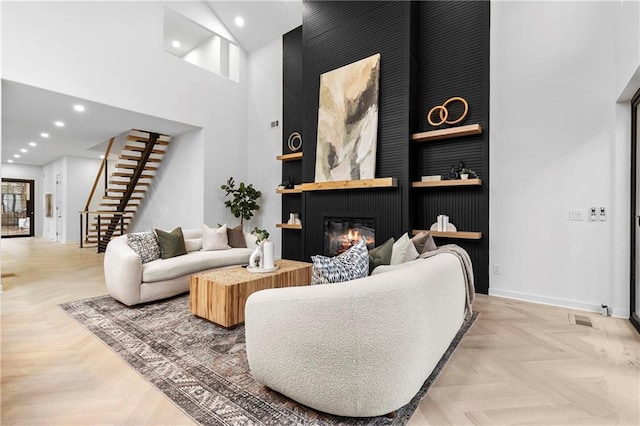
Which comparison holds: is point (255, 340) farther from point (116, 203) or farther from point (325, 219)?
point (116, 203)

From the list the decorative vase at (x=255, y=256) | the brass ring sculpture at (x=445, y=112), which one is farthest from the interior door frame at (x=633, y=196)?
the decorative vase at (x=255, y=256)

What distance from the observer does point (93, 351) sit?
2330 mm

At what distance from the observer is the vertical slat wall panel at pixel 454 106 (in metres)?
3.93

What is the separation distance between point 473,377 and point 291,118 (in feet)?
16.8

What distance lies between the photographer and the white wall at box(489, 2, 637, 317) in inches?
128

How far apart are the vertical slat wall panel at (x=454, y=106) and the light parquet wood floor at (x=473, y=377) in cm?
122

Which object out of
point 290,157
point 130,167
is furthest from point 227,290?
point 130,167

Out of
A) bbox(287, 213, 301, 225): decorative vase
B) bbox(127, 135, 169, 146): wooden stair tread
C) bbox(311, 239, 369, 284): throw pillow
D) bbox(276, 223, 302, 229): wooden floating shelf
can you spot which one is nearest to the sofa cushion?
bbox(276, 223, 302, 229): wooden floating shelf

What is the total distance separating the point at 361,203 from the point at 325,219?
0.69 metres

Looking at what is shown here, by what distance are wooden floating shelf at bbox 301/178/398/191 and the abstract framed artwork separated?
0.11 meters

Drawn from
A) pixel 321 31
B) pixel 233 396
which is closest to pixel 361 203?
pixel 321 31

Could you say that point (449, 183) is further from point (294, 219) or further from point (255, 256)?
point (294, 219)

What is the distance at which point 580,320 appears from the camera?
3.07 meters

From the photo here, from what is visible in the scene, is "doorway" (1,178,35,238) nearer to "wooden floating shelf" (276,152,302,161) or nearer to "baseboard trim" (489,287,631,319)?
"wooden floating shelf" (276,152,302,161)
